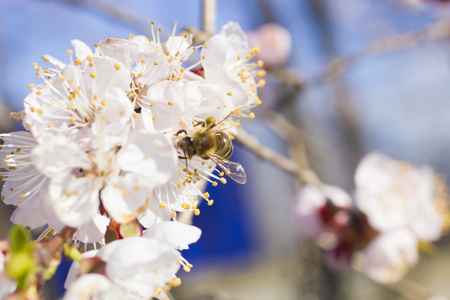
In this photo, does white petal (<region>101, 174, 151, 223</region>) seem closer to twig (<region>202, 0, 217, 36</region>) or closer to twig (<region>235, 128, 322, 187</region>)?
twig (<region>235, 128, 322, 187</region>)

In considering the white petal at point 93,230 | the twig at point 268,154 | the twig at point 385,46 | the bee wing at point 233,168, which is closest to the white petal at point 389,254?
the twig at point 268,154

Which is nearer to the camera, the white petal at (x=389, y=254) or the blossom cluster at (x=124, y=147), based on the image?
the blossom cluster at (x=124, y=147)

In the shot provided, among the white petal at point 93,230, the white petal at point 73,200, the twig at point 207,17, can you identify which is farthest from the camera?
the twig at point 207,17

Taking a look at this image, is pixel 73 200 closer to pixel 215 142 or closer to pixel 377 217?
pixel 215 142

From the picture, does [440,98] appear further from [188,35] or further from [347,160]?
[188,35]

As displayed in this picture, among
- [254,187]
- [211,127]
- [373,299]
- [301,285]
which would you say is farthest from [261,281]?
[211,127]

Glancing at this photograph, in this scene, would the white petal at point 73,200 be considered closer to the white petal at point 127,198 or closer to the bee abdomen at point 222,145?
the white petal at point 127,198

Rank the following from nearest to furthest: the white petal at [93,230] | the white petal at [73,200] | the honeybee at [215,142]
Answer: the white petal at [73,200], the white petal at [93,230], the honeybee at [215,142]
